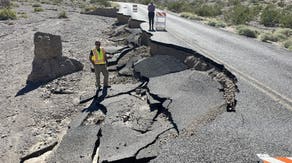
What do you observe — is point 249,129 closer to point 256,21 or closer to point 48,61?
point 48,61

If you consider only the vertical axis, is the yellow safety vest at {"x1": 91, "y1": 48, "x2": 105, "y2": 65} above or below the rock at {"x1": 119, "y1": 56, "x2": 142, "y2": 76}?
above

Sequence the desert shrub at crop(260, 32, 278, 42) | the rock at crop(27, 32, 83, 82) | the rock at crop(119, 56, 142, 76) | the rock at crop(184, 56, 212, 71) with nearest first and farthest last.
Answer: the rock at crop(184, 56, 212, 71) < the rock at crop(119, 56, 142, 76) < the rock at crop(27, 32, 83, 82) < the desert shrub at crop(260, 32, 278, 42)

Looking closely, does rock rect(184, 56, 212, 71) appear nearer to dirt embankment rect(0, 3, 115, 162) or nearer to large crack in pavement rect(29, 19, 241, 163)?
large crack in pavement rect(29, 19, 241, 163)

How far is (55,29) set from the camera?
23656 millimetres

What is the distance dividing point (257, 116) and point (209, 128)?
1.19m

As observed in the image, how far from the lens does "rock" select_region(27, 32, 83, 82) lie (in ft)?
39.2

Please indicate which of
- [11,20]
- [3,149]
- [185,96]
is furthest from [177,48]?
[11,20]

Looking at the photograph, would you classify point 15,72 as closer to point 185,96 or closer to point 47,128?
point 47,128

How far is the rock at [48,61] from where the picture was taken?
12.0 metres

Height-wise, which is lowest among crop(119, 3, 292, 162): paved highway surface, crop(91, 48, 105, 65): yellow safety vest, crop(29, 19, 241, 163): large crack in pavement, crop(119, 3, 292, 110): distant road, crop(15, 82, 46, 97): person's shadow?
crop(15, 82, 46, 97): person's shadow

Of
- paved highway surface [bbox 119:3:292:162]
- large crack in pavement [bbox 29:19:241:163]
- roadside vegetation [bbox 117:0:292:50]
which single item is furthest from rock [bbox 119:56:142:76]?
roadside vegetation [bbox 117:0:292:50]

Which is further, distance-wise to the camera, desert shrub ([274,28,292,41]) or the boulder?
the boulder

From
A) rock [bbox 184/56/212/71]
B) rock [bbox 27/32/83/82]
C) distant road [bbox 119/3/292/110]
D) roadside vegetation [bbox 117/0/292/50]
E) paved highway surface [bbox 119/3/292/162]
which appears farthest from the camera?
roadside vegetation [bbox 117/0/292/50]

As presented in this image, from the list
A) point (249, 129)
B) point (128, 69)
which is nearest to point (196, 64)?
point (128, 69)
